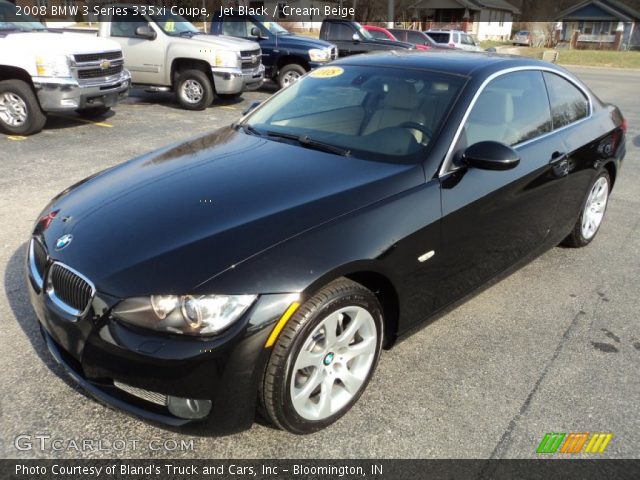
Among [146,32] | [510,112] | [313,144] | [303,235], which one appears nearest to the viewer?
[303,235]

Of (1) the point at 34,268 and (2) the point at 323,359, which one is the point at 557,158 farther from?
(1) the point at 34,268

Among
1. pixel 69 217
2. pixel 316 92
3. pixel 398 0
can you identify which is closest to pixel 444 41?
pixel 316 92

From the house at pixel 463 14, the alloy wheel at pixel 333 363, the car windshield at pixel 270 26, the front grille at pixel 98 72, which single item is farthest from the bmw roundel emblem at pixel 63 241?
the house at pixel 463 14

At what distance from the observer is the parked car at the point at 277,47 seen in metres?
12.6

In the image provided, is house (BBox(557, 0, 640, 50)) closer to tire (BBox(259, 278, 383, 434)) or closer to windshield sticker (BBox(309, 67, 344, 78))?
windshield sticker (BBox(309, 67, 344, 78))

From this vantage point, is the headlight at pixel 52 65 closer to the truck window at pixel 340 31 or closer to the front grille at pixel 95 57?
the front grille at pixel 95 57

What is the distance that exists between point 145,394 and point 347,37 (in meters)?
14.9

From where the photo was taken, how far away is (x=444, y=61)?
3459mm

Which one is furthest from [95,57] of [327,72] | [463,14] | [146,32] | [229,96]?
[463,14]

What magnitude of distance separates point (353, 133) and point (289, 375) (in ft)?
5.31

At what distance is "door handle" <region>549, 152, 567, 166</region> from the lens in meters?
3.61

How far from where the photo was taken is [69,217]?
2.68 m

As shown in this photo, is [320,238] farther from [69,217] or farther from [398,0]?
[398,0]

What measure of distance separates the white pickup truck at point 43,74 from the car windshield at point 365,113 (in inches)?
203
